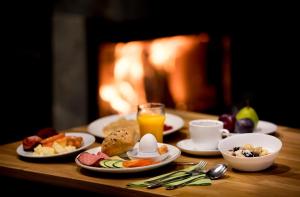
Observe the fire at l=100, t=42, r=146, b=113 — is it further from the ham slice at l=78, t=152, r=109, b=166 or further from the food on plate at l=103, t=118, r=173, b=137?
the ham slice at l=78, t=152, r=109, b=166

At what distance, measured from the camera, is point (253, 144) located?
91.6 inches

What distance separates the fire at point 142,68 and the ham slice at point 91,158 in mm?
2027

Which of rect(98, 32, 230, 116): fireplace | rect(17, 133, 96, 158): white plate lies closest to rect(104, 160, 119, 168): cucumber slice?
rect(17, 133, 96, 158): white plate

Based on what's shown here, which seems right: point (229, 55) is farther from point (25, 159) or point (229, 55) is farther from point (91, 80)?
point (25, 159)

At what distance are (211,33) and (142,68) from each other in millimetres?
796

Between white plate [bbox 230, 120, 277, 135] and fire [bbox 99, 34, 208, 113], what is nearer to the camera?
white plate [bbox 230, 120, 277, 135]

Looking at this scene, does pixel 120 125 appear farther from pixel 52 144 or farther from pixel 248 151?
pixel 248 151

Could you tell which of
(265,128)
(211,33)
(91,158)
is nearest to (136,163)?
(91,158)

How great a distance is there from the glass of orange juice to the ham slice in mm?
370

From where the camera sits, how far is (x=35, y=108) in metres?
4.54

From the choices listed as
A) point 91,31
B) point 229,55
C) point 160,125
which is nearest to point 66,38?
point 91,31

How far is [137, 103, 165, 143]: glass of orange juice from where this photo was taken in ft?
8.55

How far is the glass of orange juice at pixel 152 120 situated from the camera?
8.55ft

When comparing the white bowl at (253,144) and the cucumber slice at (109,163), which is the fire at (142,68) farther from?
the cucumber slice at (109,163)
